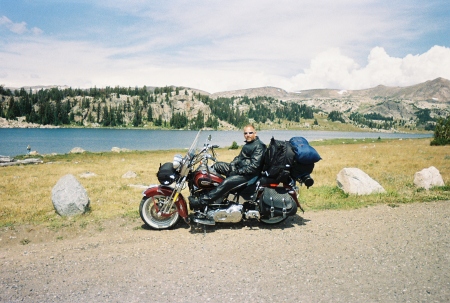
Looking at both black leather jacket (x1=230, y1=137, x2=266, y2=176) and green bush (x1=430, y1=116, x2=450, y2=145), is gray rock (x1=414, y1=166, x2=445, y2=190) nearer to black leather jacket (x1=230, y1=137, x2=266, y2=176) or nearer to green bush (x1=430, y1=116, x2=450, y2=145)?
black leather jacket (x1=230, y1=137, x2=266, y2=176)

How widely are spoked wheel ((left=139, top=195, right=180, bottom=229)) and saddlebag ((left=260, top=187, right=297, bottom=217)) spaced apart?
2539mm

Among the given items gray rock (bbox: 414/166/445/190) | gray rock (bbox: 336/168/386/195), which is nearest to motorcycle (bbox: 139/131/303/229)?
gray rock (bbox: 336/168/386/195)

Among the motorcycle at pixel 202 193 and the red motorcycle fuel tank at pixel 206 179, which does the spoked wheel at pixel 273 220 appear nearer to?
the motorcycle at pixel 202 193

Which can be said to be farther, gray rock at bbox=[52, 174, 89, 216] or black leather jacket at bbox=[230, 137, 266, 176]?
gray rock at bbox=[52, 174, 89, 216]

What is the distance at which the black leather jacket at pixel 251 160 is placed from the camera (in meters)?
8.61

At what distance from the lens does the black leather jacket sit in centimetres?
861

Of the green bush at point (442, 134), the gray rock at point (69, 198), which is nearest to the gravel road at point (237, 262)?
the gray rock at point (69, 198)

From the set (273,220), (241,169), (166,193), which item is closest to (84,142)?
(166,193)

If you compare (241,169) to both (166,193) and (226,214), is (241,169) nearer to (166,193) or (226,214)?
(226,214)

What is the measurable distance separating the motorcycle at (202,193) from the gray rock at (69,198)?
13.4 ft

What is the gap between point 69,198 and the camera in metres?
11.3

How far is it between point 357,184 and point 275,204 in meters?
6.33

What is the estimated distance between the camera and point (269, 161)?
879cm

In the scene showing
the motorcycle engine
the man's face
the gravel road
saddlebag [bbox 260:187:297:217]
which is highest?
the man's face
